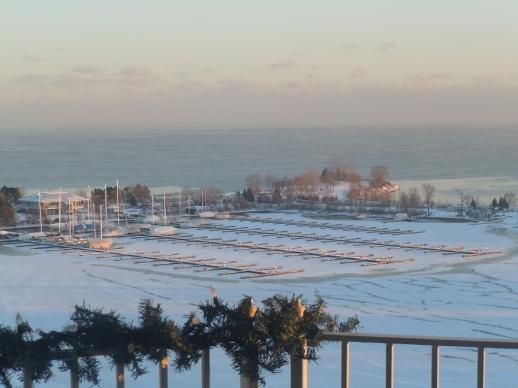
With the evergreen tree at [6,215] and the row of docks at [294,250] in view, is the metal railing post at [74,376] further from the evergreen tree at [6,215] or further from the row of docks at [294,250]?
the evergreen tree at [6,215]

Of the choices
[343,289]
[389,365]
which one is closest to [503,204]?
[343,289]

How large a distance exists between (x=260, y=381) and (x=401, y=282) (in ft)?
31.6

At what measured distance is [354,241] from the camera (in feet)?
53.4

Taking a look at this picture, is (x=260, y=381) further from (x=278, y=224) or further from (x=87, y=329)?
(x=278, y=224)

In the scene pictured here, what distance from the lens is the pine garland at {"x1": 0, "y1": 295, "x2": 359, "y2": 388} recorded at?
1489 millimetres

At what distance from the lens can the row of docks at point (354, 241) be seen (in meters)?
14.4

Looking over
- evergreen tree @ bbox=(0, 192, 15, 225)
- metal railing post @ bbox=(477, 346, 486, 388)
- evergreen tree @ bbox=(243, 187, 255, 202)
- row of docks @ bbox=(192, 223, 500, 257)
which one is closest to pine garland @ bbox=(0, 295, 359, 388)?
metal railing post @ bbox=(477, 346, 486, 388)

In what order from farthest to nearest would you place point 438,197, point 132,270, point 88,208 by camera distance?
point 438,197
point 88,208
point 132,270

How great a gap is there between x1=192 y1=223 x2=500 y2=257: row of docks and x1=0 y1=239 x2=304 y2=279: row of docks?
3415 mm

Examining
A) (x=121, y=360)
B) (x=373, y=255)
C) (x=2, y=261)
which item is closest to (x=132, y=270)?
(x=2, y=261)

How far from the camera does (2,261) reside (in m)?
14.0

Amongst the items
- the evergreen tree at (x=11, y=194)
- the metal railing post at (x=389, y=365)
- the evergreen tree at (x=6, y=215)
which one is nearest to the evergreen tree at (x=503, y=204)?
the evergreen tree at (x=6, y=215)

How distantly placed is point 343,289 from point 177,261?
3895 millimetres

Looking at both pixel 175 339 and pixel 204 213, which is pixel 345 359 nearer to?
pixel 175 339
